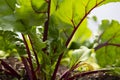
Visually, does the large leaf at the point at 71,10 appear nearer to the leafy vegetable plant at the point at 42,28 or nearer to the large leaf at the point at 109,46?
the leafy vegetable plant at the point at 42,28

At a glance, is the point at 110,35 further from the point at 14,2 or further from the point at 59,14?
the point at 14,2

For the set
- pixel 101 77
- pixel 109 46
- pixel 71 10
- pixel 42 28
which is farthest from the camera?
pixel 109 46

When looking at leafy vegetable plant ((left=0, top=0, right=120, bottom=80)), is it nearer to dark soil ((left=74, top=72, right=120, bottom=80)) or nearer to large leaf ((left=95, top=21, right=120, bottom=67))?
dark soil ((left=74, top=72, right=120, bottom=80))

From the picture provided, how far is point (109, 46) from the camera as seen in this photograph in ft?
4.67

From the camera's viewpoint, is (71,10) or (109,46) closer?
(71,10)

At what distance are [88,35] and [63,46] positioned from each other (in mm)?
510

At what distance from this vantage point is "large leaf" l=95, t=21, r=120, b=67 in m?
1.38

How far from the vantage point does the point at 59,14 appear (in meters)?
1.08

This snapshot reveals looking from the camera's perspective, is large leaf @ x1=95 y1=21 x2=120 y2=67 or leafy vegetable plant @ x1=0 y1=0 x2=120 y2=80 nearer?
leafy vegetable plant @ x1=0 y1=0 x2=120 y2=80

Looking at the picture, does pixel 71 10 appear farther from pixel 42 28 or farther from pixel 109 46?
pixel 109 46

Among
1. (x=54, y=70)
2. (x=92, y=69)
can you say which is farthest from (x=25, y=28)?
(x=92, y=69)

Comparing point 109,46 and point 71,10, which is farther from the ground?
point 71,10

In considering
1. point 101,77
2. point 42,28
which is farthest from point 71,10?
point 101,77

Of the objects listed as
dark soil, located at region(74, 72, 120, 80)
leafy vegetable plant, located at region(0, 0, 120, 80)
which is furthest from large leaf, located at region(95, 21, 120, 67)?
leafy vegetable plant, located at region(0, 0, 120, 80)
